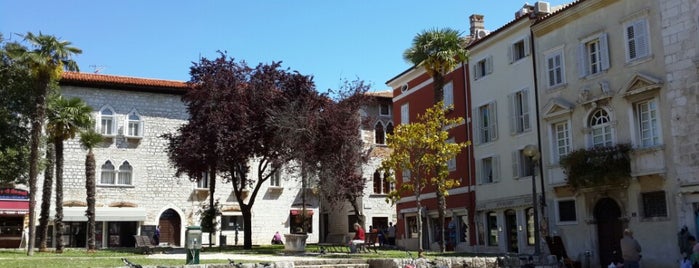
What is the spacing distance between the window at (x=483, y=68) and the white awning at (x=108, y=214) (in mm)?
23405

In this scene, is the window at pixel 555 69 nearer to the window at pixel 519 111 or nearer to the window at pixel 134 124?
the window at pixel 519 111

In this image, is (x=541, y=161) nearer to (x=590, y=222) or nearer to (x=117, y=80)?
(x=590, y=222)

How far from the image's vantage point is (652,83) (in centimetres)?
2302

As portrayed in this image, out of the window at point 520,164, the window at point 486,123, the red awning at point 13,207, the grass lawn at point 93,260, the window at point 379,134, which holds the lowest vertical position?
the grass lawn at point 93,260

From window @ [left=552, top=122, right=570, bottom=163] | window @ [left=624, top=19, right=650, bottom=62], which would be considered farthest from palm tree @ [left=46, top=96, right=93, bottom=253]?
window @ [left=624, top=19, right=650, bottom=62]

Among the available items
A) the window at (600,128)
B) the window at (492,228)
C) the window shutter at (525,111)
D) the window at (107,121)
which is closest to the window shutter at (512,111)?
the window shutter at (525,111)

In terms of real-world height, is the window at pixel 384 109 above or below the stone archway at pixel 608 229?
above

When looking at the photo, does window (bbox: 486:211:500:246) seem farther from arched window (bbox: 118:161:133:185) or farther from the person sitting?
arched window (bbox: 118:161:133:185)

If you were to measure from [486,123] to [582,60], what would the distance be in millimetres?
7390

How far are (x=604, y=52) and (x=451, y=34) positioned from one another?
7.82 m

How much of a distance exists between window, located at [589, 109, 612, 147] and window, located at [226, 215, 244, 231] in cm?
2767

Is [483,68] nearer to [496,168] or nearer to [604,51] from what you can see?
[496,168]

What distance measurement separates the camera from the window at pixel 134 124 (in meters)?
44.4

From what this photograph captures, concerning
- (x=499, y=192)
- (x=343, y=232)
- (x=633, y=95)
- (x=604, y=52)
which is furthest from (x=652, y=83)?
(x=343, y=232)
